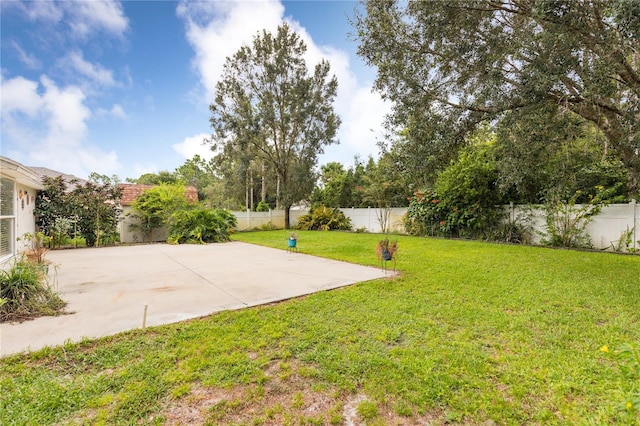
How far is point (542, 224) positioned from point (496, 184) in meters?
1.78

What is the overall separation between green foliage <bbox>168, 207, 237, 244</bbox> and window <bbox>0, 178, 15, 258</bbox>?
4.89 meters

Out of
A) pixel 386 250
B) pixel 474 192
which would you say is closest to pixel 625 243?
pixel 474 192

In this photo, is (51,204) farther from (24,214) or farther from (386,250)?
(386,250)

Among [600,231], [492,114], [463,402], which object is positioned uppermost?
[492,114]

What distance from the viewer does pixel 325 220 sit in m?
16.3

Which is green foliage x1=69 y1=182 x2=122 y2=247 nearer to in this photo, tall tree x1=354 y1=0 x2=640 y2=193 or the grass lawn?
the grass lawn

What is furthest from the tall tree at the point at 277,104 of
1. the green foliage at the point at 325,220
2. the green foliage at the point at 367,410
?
the green foliage at the point at 367,410

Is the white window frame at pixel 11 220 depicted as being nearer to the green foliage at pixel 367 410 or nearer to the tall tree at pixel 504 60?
the green foliage at pixel 367 410

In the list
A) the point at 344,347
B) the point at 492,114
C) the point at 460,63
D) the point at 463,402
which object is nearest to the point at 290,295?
the point at 344,347

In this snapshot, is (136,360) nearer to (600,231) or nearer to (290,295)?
(290,295)

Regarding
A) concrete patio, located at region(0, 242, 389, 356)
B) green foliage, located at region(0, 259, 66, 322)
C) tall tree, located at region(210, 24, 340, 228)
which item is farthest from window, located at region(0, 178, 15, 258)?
tall tree, located at region(210, 24, 340, 228)

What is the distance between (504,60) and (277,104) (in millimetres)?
12315

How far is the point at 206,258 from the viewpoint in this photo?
755cm

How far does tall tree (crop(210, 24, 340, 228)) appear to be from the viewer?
50.1 ft
